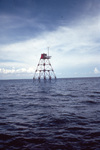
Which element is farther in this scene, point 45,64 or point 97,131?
point 45,64

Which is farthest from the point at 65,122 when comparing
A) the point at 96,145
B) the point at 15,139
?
the point at 15,139

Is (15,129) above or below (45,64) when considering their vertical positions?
below

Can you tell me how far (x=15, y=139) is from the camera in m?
5.43

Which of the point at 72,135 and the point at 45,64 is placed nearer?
the point at 72,135

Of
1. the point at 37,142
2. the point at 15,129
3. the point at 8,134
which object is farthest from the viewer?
the point at 15,129

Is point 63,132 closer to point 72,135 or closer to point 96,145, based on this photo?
point 72,135

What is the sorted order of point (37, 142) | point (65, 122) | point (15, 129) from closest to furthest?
point (37, 142) < point (15, 129) < point (65, 122)

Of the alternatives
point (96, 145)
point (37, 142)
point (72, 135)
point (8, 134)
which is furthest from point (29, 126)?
point (96, 145)

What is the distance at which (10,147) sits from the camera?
4789 mm

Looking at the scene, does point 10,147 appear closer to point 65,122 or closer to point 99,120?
point 65,122

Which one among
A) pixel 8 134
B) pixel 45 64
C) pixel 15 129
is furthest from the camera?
pixel 45 64

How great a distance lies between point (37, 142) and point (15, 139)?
1094mm

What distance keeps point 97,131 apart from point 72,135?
54.8 inches

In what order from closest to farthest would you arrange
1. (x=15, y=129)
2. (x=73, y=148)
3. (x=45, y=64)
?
(x=73, y=148), (x=15, y=129), (x=45, y=64)
